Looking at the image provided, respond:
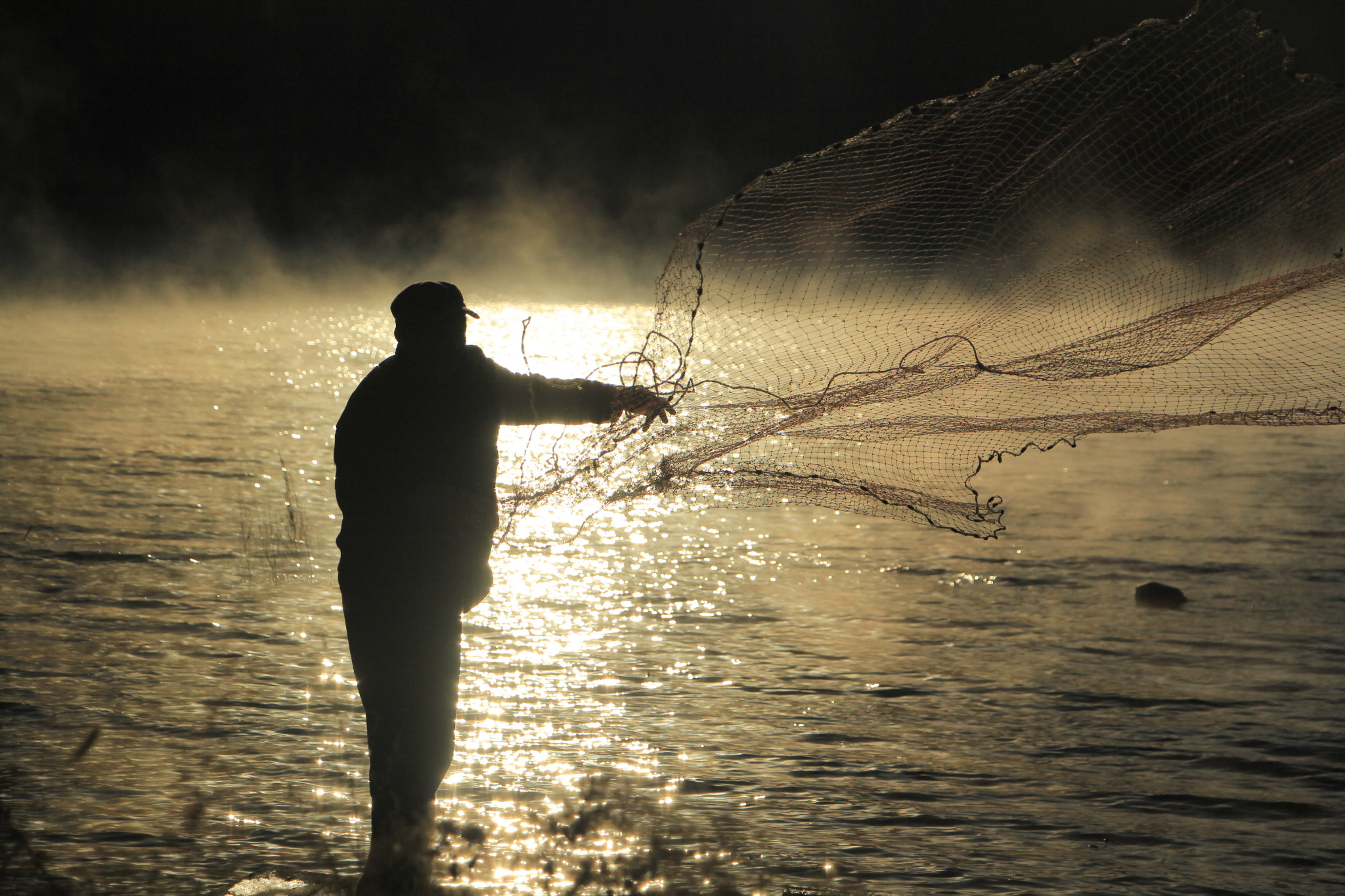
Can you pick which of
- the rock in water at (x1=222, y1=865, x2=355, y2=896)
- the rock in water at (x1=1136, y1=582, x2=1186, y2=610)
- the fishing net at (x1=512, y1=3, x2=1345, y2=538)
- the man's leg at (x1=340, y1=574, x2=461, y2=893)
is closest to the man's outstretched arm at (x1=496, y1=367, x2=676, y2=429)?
the fishing net at (x1=512, y1=3, x2=1345, y2=538)

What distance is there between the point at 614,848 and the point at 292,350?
85.7ft

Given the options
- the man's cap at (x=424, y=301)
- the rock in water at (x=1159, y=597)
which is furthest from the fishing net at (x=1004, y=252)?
the rock in water at (x=1159, y=597)

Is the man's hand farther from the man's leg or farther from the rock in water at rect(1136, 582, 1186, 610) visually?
the rock in water at rect(1136, 582, 1186, 610)

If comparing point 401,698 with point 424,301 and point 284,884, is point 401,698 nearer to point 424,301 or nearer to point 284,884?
point 284,884

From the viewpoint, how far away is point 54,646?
21.9ft

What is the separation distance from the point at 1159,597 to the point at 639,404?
526 centimetres

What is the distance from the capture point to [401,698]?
3881 millimetres

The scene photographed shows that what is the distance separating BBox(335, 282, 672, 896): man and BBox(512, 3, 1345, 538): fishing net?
2.49 ft

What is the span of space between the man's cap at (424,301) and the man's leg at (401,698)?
0.77m

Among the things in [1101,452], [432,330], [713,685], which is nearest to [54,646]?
[713,685]

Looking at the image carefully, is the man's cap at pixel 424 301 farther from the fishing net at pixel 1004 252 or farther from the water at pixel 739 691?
the water at pixel 739 691

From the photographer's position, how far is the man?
12.5 feet

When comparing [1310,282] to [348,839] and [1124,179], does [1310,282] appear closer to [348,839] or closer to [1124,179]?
[1124,179]

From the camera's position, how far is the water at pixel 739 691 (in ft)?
15.4
